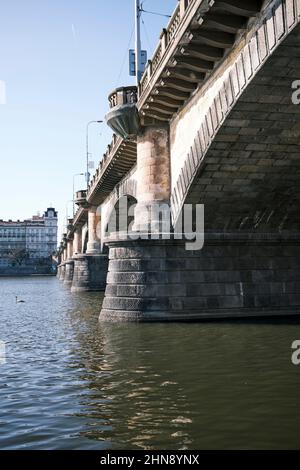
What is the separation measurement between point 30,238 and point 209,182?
14132 centimetres

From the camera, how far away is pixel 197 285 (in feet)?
54.3

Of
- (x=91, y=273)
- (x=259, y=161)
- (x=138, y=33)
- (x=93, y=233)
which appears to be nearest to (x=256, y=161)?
(x=259, y=161)

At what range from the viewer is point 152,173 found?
1811 centimetres

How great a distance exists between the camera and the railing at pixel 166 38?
12.6 metres

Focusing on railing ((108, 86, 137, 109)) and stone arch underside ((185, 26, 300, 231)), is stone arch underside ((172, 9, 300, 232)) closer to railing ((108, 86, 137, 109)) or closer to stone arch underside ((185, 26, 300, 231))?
stone arch underside ((185, 26, 300, 231))

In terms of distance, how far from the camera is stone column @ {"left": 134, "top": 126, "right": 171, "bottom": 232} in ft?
58.4

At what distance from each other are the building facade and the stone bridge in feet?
431

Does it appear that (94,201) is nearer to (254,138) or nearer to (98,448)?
(254,138)

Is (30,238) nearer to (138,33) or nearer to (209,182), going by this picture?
(138,33)

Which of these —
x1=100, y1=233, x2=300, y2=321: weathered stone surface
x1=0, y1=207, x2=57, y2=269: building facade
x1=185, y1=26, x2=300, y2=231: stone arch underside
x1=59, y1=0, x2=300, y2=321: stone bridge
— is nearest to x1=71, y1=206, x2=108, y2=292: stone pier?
x1=59, y1=0, x2=300, y2=321: stone bridge

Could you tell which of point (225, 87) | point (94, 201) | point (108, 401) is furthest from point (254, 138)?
point (94, 201)

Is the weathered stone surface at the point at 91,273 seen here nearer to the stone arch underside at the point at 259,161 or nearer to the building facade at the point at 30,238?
the stone arch underside at the point at 259,161

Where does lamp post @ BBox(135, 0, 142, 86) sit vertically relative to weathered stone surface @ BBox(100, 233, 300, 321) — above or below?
above

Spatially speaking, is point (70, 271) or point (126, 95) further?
point (70, 271)
